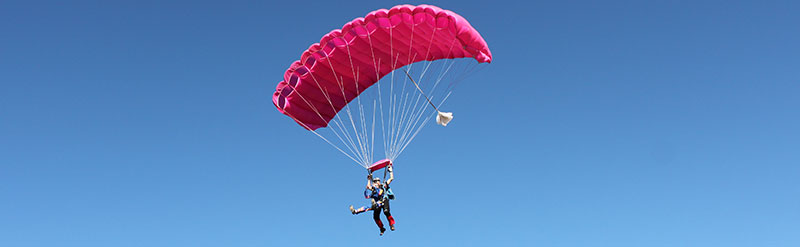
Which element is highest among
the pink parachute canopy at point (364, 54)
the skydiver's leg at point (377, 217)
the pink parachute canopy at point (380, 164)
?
the pink parachute canopy at point (364, 54)

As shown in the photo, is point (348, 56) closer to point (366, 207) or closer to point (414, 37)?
point (414, 37)

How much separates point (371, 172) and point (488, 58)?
3.46m

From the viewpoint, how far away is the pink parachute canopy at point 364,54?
19.1 metres

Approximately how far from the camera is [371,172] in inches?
782

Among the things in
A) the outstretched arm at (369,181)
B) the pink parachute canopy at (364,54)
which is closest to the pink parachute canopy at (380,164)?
the outstretched arm at (369,181)

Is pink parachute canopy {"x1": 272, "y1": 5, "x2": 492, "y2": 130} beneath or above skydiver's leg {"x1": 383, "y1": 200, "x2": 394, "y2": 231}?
above

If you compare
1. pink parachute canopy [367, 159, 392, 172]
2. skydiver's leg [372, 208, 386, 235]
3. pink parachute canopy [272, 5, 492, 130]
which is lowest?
skydiver's leg [372, 208, 386, 235]

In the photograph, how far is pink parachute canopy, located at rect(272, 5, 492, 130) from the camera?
19.1m

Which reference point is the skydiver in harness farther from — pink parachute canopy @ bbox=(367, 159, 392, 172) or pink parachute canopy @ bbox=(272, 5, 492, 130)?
pink parachute canopy @ bbox=(272, 5, 492, 130)

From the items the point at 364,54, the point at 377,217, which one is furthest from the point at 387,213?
the point at 364,54

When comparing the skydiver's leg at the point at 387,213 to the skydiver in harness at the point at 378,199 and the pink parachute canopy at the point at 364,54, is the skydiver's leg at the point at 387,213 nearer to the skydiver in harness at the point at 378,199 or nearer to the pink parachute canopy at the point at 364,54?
the skydiver in harness at the point at 378,199

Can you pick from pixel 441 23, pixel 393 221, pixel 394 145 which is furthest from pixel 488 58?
pixel 393 221

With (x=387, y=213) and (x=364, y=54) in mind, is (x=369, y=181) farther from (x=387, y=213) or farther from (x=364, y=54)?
(x=364, y=54)

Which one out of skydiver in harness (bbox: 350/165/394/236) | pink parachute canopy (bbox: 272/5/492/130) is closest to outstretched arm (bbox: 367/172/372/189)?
skydiver in harness (bbox: 350/165/394/236)
